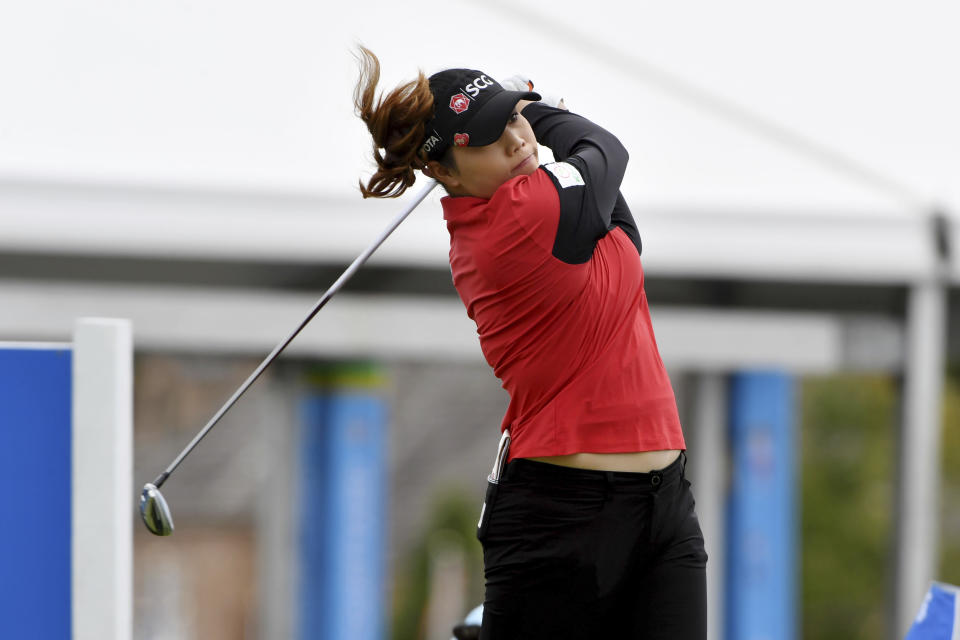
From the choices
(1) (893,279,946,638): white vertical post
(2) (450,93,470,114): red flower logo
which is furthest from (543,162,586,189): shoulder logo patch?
(1) (893,279,946,638): white vertical post

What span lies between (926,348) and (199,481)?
13.8m

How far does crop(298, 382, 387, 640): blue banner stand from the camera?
4.05 metres

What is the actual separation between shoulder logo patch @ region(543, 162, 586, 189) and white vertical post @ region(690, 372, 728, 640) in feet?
8.29

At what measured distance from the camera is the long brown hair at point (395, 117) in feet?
5.52

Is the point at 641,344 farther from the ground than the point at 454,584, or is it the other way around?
the point at 641,344

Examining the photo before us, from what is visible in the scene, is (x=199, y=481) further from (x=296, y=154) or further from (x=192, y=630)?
(x=296, y=154)

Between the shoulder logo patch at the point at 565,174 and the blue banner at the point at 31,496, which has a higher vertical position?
the shoulder logo patch at the point at 565,174

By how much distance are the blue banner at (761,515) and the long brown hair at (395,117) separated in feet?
8.52

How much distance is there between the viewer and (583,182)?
166cm

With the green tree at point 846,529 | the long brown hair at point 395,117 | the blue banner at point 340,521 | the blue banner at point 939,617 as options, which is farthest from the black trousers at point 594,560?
the green tree at point 846,529

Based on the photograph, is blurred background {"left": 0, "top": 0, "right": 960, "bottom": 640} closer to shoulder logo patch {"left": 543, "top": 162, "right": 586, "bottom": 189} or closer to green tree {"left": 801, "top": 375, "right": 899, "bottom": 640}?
shoulder logo patch {"left": 543, "top": 162, "right": 586, "bottom": 189}

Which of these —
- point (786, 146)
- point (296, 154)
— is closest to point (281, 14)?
point (296, 154)

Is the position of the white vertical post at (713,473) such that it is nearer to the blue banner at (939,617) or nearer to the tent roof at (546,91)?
the tent roof at (546,91)

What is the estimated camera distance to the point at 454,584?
1433 centimetres
